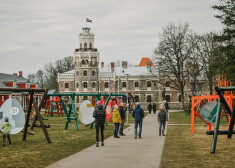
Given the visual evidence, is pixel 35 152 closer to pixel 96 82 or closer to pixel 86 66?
pixel 86 66

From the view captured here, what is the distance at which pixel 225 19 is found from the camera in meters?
36.7

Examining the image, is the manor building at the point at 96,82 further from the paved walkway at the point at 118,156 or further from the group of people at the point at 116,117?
the paved walkway at the point at 118,156

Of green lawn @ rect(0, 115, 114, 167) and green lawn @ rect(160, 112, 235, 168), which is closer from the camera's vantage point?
green lawn @ rect(160, 112, 235, 168)

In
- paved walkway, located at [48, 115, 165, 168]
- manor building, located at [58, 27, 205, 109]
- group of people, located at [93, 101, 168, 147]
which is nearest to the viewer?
paved walkway, located at [48, 115, 165, 168]

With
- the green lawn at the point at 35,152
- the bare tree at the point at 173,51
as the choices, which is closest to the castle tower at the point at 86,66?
the bare tree at the point at 173,51

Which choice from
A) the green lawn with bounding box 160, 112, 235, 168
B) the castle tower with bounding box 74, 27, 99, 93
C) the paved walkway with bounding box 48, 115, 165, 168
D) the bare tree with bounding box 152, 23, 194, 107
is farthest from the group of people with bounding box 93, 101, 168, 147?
the castle tower with bounding box 74, 27, 99, 93

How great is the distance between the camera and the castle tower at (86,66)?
83312 mm

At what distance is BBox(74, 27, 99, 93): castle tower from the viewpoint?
83.3 metres

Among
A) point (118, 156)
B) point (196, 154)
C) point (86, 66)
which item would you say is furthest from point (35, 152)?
point (86, 66)

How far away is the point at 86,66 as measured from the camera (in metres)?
83.6

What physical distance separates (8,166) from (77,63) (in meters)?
74.0

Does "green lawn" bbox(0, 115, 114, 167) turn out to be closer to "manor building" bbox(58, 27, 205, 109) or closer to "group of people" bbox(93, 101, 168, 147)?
"group of people" bbox(93, 101, 168, 147)

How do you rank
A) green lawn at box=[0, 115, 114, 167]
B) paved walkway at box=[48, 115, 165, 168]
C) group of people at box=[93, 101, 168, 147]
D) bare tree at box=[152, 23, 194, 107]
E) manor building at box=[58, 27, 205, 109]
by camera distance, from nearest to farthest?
paved walkway at box=[48, 115, 165, 168] < green lawn at box=[0, 115, 114, 167] < group of people at box=[93, 101, 168, 147] < bare tree at box=[152, 23, 194, 107] < manor building at box=[58, 27, 205, 109]

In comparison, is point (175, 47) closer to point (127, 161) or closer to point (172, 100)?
point (172, 100)
